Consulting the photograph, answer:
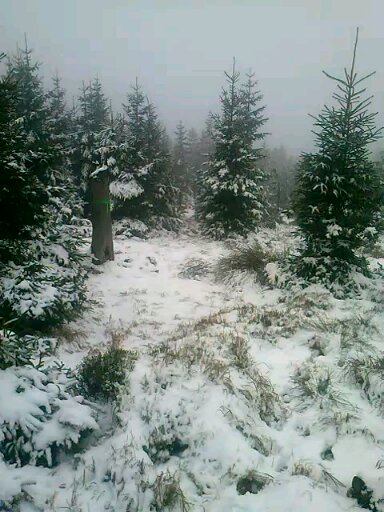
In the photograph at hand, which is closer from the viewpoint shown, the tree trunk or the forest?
the forest

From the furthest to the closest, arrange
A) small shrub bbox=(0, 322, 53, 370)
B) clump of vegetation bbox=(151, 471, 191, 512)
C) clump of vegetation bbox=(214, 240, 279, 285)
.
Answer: clump of vegetation bbox=(214, 240, 279, 285)
small shrub bbox=(0, 322, 53, 370)
clump of vegetation bbox=(151, 471, 191, 512)

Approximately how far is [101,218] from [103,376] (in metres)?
6.98

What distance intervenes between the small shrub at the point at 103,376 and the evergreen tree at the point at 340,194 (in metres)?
5.48

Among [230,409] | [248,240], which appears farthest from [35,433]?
[248,240]

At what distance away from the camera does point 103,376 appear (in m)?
4.48

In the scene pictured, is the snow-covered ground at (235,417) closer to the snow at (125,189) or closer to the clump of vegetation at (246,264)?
the clump of vegetation at (246,264)

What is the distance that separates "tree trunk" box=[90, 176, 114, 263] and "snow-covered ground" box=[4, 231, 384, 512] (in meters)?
3.64

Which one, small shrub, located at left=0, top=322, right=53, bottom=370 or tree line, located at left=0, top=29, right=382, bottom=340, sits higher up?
tree line, located at left=0, top=29, right=382, bottom=340

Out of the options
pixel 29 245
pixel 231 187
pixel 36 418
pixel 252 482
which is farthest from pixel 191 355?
pixel 231 187

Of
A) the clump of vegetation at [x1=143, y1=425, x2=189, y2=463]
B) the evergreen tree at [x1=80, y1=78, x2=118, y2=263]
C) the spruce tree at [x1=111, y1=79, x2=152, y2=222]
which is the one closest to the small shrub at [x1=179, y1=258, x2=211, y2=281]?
the evergreen tree at [x1=80, y1=78, x2=118, y2=263]

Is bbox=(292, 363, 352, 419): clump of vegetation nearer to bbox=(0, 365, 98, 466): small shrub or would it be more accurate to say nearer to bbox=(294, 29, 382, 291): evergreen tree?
bbox=(0, 365, 98, 466): small shrub

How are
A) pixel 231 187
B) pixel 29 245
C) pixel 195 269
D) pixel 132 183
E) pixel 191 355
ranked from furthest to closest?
pixel 132 183 → pixel 231 187 → pixel 195 269 → pixel 29 245 → pixel 191 355

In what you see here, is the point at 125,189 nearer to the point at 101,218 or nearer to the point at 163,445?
the point at 101,218

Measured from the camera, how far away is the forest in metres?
3.33
